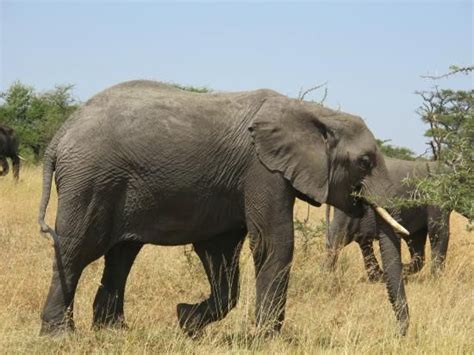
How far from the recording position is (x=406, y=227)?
35.1 ft

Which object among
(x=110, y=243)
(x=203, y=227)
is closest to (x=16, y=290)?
(x=110, y=243)

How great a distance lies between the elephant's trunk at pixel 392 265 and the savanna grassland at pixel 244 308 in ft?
0.72

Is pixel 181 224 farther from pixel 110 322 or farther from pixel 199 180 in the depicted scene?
pixel 110 322

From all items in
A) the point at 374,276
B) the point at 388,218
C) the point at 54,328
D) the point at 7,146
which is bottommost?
the point at 54,328

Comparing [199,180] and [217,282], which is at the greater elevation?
[199,180]

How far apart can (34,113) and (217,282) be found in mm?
27314

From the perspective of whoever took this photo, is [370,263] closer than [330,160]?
No

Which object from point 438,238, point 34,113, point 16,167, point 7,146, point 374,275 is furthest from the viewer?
point 34,113

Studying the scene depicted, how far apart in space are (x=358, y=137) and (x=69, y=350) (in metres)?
2.68

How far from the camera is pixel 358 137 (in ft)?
22.2

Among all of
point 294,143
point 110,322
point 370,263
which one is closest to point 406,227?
point 370,263

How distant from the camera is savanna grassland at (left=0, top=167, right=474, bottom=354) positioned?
5891mm

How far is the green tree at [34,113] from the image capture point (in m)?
29.9

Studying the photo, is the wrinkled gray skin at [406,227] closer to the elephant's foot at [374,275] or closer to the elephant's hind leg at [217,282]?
the elephant's foot at [374,275]
